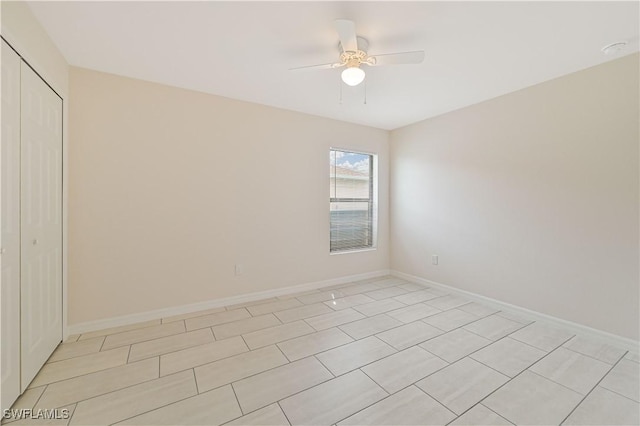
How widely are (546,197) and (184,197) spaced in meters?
3.76

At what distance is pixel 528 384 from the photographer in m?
1.76

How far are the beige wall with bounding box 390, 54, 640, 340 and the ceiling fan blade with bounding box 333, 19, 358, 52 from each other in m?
2.15

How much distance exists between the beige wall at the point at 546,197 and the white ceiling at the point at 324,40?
1.10ft

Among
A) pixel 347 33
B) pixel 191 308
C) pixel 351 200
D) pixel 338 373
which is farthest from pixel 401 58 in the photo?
pixel 191 308

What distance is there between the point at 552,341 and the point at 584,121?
200 cm

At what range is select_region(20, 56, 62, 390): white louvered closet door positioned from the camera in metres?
1.67

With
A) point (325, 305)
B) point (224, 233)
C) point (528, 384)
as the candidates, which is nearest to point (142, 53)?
point (224, 233)

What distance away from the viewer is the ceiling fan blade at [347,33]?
161cm

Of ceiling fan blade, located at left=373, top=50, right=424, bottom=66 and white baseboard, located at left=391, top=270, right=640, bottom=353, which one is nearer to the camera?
ceiling fan blade, located at left=373, top=50, right=424, bottom=66

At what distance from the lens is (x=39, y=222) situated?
6.11 ft

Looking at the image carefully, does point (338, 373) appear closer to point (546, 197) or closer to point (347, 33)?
point (347, 33)

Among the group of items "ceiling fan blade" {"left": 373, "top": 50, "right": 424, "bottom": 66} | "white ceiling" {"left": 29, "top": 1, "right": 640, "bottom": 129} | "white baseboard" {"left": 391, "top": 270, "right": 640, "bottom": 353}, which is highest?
"white ceiling" {"left": 29, "top": 1, "right": 640, "bottom": 129}

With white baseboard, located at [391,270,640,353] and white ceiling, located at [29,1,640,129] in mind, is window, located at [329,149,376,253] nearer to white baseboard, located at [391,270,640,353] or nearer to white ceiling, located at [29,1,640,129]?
white baseboard, located at [391,270,640,353]

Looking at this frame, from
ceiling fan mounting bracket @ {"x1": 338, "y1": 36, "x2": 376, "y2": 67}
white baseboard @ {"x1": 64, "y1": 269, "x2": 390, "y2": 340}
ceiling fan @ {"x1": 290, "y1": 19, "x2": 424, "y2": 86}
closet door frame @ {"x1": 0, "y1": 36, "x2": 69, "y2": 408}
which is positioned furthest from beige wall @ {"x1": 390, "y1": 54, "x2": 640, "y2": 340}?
closet door frame @ {"x1": 0, "y1": 36, "x2": 69, "y2": 408}
